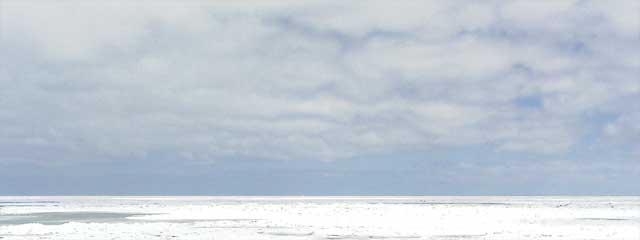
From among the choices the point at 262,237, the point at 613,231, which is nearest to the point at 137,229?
the point at 262,237

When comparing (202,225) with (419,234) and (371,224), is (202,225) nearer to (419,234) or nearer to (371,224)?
(371,224)

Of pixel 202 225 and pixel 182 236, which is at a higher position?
pixel 202 225

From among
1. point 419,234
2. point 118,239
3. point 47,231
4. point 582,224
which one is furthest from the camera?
point 582,224

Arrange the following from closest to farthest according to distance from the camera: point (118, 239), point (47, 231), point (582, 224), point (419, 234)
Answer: point (118, 239)
point (419, 234)
point (47, 231)
point (582, 224)

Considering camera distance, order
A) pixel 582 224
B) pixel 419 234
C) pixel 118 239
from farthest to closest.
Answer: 1. pixel 582 224
2. pixel 419 234
3. pixel 118 239

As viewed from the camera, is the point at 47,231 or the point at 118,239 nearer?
Result: the point at 118,239

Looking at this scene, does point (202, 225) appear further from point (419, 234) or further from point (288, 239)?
point (419, 234)

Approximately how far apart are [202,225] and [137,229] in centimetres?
441

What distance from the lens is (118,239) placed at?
31.0 meters

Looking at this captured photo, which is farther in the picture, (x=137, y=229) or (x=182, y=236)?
(x=137, y=229)

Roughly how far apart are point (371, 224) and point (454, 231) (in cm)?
719

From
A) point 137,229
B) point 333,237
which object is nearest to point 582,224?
point 333,237

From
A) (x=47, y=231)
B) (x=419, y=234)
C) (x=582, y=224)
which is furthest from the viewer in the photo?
(x=582, y=224)

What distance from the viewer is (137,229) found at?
37.6m
